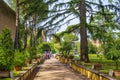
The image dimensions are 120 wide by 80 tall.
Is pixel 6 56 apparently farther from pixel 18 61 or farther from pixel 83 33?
pixel 83 33

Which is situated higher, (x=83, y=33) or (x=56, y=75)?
(x=83, y=33)

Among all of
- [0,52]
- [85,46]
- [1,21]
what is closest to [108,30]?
[85,46]

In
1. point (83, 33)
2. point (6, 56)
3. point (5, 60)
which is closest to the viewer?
point (5, 60)

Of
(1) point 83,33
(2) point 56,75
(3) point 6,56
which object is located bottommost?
(2) point 56,75

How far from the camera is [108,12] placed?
3331cm

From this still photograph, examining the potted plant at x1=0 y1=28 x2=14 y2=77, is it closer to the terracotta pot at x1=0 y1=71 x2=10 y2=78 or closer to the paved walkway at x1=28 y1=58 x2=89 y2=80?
the terracotta pot at x1=0 y1=71 x2=10 y2=78

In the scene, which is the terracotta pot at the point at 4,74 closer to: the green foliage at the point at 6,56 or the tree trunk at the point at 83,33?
the green foliage at the point at 6,56

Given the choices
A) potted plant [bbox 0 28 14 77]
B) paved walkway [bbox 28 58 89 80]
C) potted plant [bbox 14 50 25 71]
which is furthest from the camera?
potted plant [bbox 14 50 25 71]

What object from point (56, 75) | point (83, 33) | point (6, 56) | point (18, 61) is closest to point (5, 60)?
point (6, 56)

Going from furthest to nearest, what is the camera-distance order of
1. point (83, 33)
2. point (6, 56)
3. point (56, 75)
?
point (83, 33) → point (56, 75) → point (6, 56)

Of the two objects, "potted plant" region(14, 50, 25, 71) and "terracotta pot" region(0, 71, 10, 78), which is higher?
"potted plant" region(14, 50, 25, 71)

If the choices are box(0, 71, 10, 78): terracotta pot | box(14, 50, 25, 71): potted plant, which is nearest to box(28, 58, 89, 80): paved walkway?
box(14, 50, 25, 71): potted plant

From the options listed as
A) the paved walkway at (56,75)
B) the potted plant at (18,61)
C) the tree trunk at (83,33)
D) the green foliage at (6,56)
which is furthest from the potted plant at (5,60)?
the tree trunk at (83,33)

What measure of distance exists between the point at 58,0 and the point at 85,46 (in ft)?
16.5
